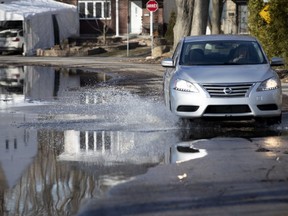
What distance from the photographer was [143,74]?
2812cm

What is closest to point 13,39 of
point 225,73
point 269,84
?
point 225,73

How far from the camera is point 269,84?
43.7 ft

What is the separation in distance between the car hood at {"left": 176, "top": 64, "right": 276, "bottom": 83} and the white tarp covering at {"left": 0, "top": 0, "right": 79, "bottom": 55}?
2789 cm

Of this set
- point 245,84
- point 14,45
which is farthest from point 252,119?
point 14,45

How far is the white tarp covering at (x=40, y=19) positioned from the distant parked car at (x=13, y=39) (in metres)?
0.72

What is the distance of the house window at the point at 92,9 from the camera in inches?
2085

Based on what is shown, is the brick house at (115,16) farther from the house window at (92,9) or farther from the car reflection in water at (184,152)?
the car reflection in water at (184,152)

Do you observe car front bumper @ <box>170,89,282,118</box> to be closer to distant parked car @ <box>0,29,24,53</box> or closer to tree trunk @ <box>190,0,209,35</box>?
tree trunk @ <box>190,0,209,35</box>

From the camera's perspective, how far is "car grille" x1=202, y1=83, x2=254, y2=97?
42.8 ft

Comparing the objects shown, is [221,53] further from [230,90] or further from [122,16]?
[122,16]

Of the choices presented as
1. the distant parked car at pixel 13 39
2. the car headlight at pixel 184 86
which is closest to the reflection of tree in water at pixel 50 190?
the car headlight at pixel 184 86

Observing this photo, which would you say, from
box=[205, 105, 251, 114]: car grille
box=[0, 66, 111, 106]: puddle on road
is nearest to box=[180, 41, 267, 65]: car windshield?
box=[205, 105, 251, 114]: car grille

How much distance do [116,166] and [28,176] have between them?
1224 millimetres

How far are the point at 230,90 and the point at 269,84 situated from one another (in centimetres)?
74
